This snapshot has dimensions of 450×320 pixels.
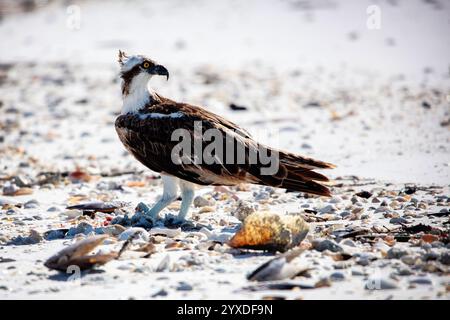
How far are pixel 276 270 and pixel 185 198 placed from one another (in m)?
2.20

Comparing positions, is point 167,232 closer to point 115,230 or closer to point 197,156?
point 115,230

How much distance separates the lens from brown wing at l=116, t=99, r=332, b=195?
7289mm

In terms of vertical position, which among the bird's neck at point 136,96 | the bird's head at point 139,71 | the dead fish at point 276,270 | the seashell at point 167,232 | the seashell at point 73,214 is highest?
the bird's head at point 139,71

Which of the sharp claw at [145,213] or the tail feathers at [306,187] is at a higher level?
the tail feathers at [306,187]

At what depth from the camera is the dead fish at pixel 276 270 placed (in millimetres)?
5637

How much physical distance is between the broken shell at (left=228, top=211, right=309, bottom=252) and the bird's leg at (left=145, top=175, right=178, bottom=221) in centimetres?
136

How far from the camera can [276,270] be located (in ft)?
18.5

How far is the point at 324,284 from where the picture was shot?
552cm

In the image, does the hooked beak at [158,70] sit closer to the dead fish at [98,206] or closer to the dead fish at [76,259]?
the dead fish at [98,206]

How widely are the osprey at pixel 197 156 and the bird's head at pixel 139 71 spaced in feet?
0.56

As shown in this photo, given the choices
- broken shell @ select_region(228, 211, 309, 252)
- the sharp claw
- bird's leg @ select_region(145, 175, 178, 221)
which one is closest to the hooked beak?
bird's leg @ select_region(145, 175, 178, 221)

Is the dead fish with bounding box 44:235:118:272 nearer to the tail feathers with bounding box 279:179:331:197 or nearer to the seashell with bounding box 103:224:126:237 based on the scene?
the seashell with bounding box 103:224:126:237

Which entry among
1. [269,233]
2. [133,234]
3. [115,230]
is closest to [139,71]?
[115,230]

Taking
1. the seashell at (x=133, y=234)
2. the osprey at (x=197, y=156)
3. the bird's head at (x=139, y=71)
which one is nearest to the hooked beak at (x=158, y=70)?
the bird's head at (x=139, y=71)
